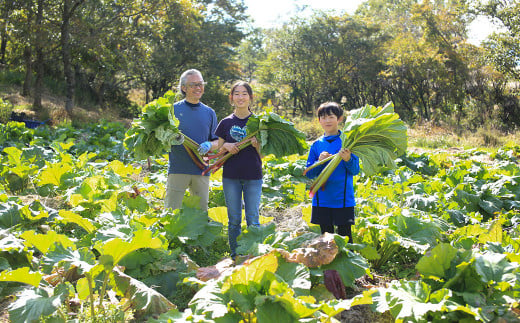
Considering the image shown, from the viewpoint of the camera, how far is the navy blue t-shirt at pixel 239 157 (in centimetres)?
361

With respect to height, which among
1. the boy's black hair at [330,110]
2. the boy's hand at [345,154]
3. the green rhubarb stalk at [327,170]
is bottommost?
the green rhubarb stalk at [327,170]

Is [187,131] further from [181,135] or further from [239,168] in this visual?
[239,168]

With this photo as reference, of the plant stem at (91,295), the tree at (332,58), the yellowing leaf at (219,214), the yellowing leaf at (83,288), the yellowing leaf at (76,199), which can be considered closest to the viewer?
the plant stem at (91,295)

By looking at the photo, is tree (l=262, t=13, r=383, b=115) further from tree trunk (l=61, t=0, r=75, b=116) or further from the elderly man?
the elderly man

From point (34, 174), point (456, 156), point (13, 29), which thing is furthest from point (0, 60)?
point (456, 156)

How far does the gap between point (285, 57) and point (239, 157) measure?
23719 mm

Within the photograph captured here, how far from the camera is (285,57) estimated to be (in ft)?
86.8

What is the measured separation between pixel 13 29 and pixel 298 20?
15158 mm

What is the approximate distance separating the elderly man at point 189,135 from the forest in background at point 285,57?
1238 centimetres

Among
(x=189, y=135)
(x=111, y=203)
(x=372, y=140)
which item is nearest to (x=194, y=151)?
(x=189, y=135)

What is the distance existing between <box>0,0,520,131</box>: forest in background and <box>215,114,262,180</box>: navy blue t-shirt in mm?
12806

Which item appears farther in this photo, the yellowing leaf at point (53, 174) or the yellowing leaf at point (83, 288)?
the yellowing leaf at point (53, 174)

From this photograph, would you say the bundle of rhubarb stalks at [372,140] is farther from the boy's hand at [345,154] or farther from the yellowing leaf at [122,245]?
the yellowing leaf at [122,245]

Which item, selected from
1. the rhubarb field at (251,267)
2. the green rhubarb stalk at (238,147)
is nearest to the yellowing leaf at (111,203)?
the rhubarb field at (251,267)
